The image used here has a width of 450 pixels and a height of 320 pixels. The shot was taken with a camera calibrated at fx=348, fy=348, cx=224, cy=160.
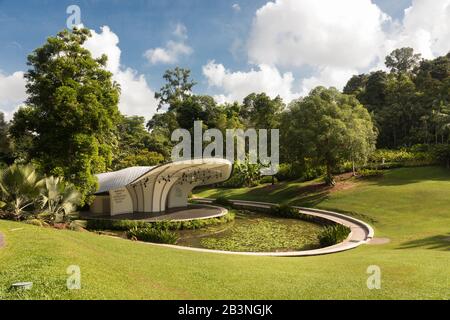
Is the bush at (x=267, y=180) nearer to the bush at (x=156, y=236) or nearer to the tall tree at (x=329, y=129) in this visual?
the tall tree at (x=329, y=129)

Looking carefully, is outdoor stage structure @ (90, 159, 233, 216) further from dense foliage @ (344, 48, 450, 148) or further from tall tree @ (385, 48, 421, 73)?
tall tree @ (385, 48, 421, 73)

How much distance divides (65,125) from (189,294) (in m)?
15.6

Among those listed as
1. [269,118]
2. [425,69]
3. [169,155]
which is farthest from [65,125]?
[425,69]

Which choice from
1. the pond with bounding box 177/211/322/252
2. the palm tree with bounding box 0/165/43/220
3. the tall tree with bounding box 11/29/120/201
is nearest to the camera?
the palm tree with bounding box 0/165/43/220

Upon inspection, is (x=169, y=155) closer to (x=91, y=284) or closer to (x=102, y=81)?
(x=102, y=81)

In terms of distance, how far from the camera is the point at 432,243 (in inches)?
566

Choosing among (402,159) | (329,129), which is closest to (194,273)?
(329,129)

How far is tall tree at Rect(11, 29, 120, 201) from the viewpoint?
19.5 metres

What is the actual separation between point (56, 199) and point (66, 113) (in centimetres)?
554

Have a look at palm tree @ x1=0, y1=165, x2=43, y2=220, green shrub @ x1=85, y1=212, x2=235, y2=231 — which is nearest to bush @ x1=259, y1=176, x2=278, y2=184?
green shrub @ x1=85, y1=212, x2=235, y2=231

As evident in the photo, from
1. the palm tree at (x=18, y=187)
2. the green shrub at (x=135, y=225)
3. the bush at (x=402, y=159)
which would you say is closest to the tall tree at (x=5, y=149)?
the green shrub at (x=135, y=225)

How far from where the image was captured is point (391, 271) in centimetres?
880

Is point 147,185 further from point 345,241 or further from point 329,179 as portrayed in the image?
point 329,179

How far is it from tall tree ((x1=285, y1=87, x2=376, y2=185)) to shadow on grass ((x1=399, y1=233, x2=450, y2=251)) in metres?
13.5
